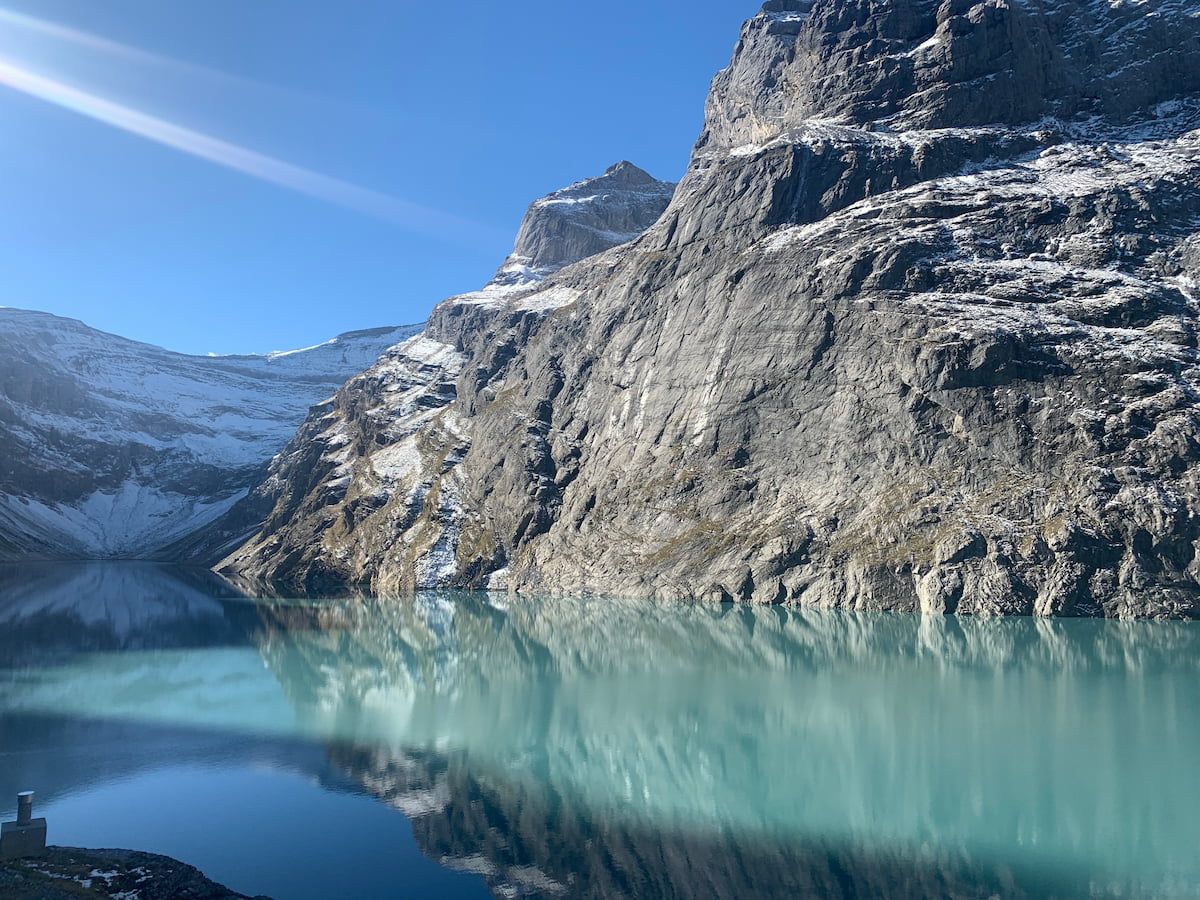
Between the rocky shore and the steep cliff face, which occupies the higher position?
the steep cliff face

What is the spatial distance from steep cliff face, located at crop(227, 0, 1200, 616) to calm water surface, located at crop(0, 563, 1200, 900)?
1702cm

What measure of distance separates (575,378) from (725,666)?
100 meters

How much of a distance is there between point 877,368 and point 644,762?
A: 3148 inches

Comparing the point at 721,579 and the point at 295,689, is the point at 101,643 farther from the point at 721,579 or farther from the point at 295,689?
the point at 721,579

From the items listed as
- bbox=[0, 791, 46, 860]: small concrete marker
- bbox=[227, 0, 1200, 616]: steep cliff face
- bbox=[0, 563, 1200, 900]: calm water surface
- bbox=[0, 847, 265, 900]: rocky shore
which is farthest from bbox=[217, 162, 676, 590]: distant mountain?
bbox=[0, 847, 265, 900]: rocky shore

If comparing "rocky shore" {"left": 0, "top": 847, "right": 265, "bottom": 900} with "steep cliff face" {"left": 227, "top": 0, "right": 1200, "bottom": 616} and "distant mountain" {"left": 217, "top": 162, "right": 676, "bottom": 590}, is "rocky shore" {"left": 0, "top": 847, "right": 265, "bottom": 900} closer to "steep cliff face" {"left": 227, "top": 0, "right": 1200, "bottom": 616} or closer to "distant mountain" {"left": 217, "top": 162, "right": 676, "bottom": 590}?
"steep cliff face" {"left": 227, "top": 0, "right": 1200, "bottom": 616}

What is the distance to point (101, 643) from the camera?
255ft

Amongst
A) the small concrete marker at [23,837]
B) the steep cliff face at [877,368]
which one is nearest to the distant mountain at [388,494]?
the steep cliff face at [877,368]

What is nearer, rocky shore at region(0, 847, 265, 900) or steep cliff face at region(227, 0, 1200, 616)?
rocky shore at region(0, 847, 265, 900)

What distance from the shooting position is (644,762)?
115ft

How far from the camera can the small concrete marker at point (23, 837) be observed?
23.6 meters

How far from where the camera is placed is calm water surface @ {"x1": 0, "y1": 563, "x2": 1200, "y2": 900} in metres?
24.0

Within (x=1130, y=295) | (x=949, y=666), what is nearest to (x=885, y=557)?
(x=949, y=666)

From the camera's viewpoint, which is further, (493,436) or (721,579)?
(493,436)
